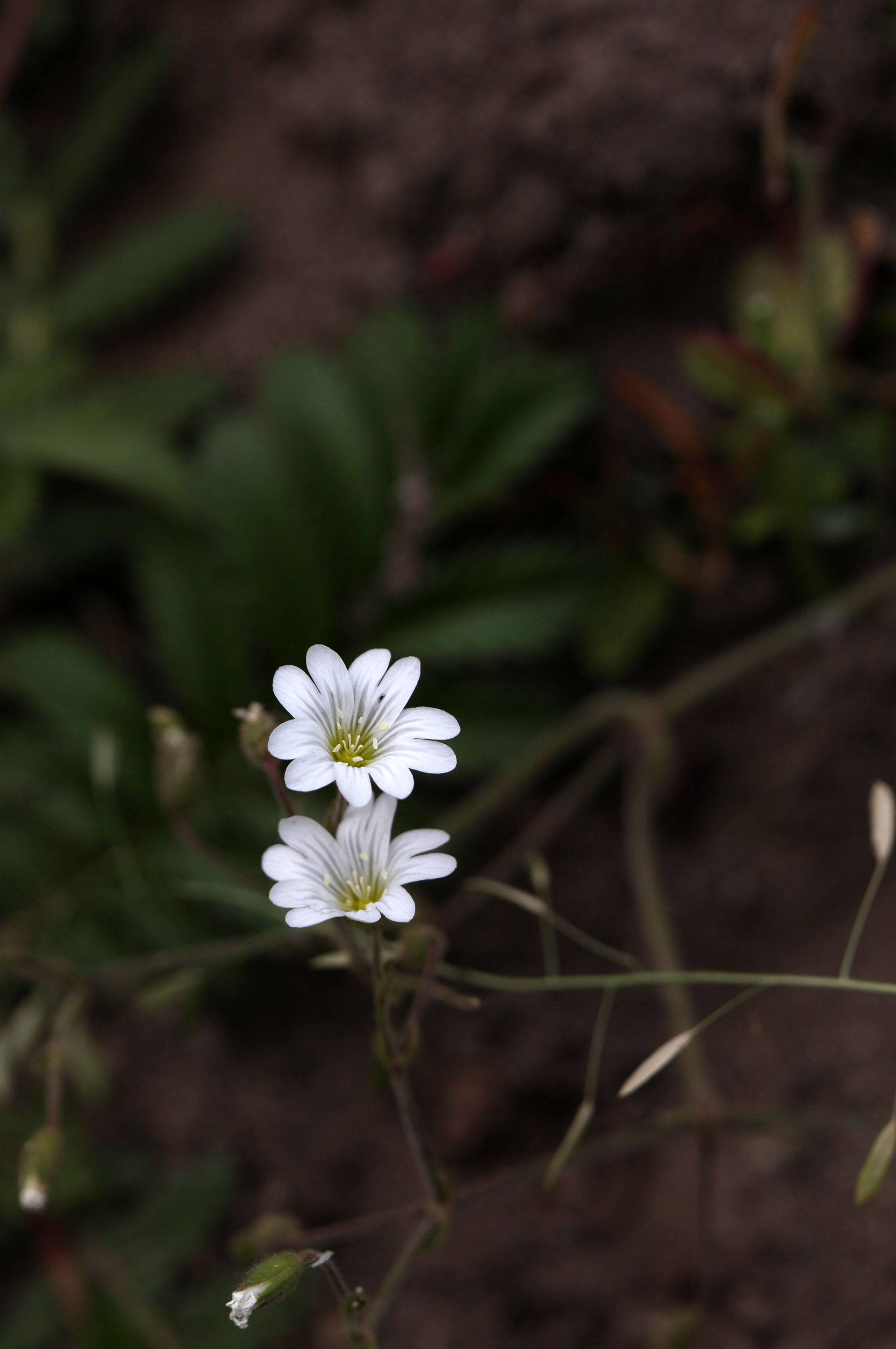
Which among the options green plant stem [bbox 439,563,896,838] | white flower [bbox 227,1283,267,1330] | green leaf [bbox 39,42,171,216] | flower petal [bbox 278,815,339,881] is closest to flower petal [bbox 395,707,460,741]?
flower petal [bbox 278,815,339,881]

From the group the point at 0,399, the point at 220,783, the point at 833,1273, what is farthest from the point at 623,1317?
the point at 0,399

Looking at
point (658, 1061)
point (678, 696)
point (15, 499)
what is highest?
point (15, 499)

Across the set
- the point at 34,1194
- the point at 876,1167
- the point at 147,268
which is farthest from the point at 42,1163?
the point at 147,268

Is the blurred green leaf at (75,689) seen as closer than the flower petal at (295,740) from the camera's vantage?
No

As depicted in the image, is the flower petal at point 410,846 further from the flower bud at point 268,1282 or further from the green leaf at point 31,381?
the green leaf at point 31,381

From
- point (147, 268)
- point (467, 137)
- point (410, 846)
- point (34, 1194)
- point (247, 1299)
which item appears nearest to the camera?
point (247, 1299)

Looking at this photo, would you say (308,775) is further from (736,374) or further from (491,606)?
(736,374)

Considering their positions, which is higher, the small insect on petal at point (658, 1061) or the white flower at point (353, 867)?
the white flower at point (353, 867)

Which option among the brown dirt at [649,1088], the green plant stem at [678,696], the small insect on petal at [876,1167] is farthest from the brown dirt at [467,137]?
the small insect on petal at [876,1167]
